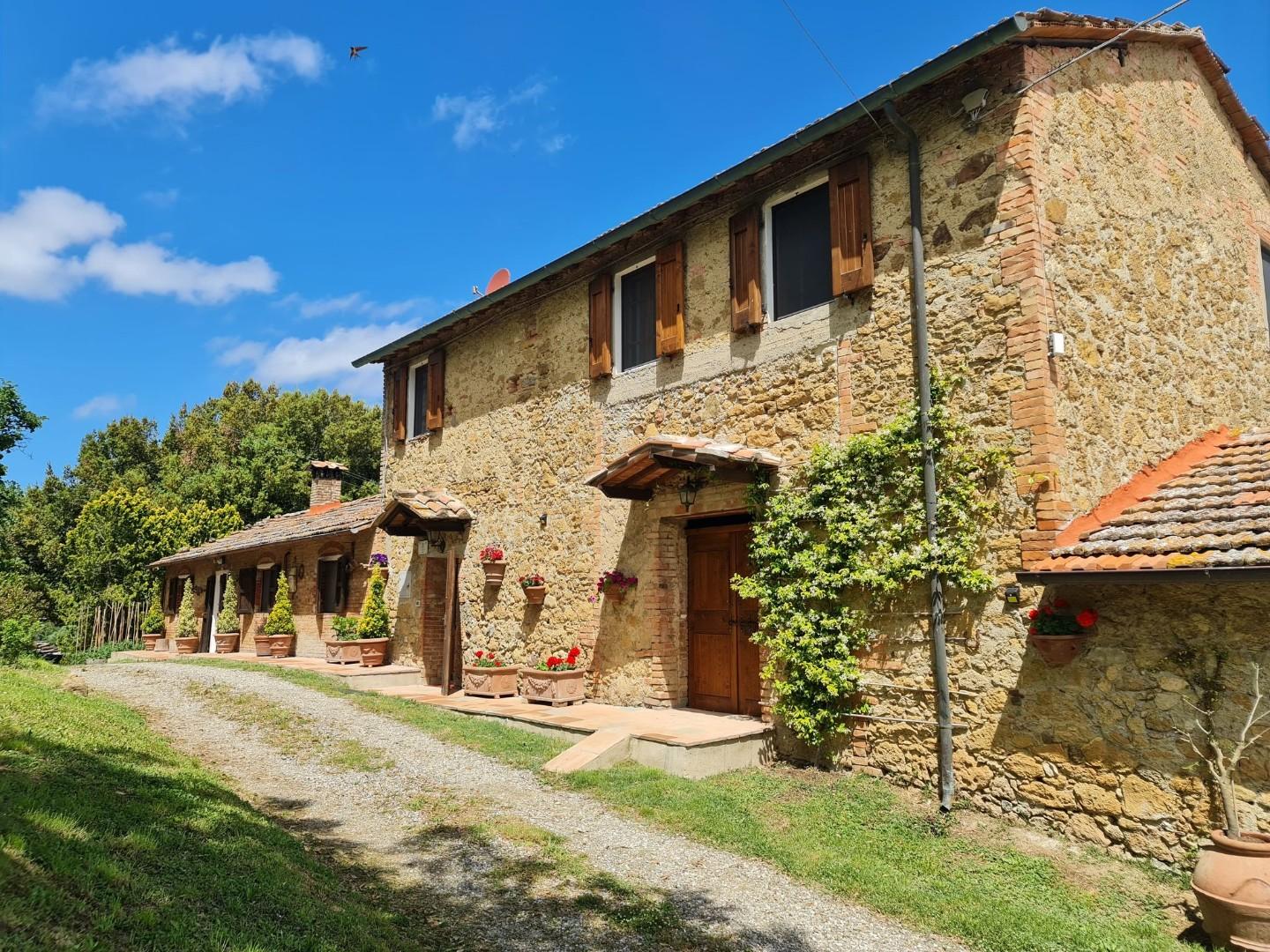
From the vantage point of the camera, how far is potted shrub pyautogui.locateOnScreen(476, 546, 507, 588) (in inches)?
494

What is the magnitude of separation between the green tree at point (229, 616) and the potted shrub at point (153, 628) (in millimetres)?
4121

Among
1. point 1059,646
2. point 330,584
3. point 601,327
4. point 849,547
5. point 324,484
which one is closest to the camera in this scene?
point 1059,646

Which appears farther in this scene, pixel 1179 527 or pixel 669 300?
pixel 669 300

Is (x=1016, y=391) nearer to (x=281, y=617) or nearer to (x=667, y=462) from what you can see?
(x=667, y=462)

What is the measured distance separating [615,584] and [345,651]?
6.87 m

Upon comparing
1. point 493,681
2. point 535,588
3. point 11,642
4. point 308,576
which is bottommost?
point 493,681

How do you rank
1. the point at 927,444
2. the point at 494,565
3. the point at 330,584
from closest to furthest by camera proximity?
the point at 927,444
the point at 494,565
the point at 330,584

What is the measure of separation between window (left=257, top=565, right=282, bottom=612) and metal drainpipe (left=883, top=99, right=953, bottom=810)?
1706cm

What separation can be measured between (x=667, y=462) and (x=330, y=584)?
38.3 feet

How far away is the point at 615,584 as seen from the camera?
34.5 feet

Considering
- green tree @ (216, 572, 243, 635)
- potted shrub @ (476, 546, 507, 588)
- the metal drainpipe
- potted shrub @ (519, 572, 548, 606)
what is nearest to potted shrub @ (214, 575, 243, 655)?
green tree @ (216, 572, 243, 635)

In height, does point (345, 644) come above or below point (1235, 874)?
above

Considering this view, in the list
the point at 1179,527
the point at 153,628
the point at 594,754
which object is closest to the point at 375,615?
the point at 594,754

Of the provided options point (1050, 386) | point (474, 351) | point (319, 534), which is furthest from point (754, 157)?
point (319, 534)
